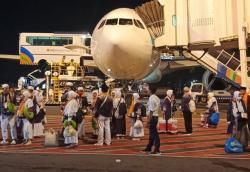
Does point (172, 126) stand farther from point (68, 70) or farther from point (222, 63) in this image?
point (68, 70)

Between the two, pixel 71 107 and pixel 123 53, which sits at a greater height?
pixel 123 53

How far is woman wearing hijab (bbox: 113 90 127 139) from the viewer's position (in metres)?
15.3

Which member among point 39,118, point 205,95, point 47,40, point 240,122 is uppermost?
point 47,40

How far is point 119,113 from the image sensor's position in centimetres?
1528

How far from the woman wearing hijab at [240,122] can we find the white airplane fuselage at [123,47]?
376 inches

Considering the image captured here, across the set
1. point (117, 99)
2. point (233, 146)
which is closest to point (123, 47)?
point (117, 99)

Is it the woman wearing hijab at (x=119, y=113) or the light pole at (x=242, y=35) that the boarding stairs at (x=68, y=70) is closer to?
the woman wearing hijab at (x=119, y=113)

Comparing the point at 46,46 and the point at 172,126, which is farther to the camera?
the point at 46,46

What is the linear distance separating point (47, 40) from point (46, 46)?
1944 mm

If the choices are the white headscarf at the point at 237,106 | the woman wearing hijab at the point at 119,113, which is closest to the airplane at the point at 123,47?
the woman wearing hijab at the point at 119,113

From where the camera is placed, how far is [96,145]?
1395 cm

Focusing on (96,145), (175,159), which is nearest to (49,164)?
(175,159)

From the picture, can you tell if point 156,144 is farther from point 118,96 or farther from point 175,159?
point 118,96

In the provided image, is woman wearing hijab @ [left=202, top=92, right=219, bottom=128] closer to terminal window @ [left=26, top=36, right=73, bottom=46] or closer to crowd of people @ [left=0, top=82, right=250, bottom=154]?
crowd of people @ [left=0, top=82, right=250, bottom=154]
